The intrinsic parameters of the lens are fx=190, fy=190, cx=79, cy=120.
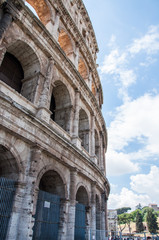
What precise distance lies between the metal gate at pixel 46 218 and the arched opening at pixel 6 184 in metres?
1.37

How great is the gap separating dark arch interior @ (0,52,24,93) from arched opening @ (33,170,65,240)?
4.19m

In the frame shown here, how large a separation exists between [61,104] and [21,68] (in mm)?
2858

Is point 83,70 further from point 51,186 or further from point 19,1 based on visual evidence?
point 51,186

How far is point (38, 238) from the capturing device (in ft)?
21.7

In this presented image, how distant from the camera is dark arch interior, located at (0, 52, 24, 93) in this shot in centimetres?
812

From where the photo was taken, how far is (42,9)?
36.1 ft

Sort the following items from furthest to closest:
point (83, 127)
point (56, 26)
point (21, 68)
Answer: point (83, 127)
point (56, 26)
point (21, 68)

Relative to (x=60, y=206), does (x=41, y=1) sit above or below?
above

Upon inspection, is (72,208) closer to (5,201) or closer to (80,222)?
(80,222)

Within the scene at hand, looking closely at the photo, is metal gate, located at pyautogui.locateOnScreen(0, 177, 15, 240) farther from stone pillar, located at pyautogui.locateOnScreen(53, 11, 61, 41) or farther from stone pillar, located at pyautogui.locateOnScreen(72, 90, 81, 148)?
stone pillar, located at pyautogui.locateOnScreen(53, 11, 61, 41)

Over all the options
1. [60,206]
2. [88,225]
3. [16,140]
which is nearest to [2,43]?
[16,140]

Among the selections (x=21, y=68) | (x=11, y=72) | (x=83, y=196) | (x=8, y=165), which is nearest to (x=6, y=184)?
(x=8, y=165)

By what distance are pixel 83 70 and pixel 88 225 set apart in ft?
35.4

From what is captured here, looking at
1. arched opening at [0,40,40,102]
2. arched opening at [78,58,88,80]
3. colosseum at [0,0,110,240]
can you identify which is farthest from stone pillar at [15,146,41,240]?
arched opening at [78,58,88,80]
